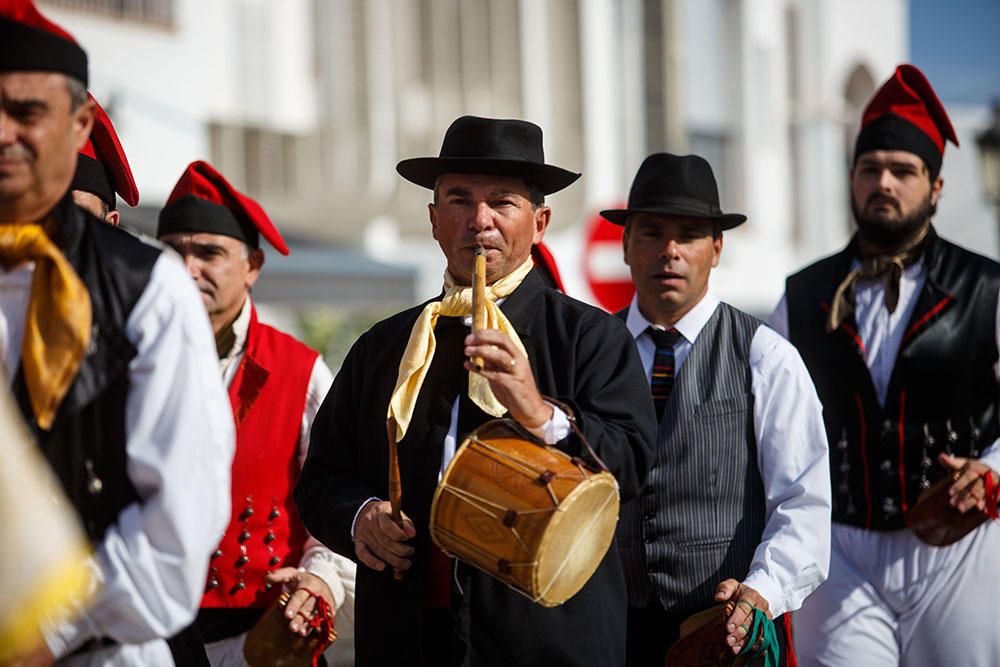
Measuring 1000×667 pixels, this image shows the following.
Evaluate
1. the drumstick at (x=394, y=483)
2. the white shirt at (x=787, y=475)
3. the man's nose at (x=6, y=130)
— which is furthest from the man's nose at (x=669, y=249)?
the man's nose at (x=6, y=130)

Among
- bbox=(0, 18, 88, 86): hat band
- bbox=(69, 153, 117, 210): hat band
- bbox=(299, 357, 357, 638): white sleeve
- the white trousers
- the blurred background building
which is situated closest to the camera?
bbox=(0, 18, 88, 86): hat band

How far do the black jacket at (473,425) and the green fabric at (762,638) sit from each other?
1.79 feet

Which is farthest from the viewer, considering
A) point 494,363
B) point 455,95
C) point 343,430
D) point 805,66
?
point 805,66

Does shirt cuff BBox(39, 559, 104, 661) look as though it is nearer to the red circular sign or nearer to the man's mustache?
the man's mustache

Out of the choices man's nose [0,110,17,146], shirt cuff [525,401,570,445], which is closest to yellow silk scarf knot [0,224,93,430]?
man's nose [0,110,17,146]

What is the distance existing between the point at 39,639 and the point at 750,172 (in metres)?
18.2

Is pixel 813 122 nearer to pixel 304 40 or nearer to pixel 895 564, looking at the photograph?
pixel 304 40

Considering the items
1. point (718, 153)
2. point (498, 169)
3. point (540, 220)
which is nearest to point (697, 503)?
point (540, 220)

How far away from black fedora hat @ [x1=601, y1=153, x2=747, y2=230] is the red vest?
123 centimetres

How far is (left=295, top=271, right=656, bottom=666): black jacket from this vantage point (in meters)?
3.62

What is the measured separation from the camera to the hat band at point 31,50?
2.80 metres

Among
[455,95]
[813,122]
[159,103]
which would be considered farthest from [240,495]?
[813,122]

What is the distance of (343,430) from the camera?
4031mm

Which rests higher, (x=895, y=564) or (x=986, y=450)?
(x=986, y=450)
